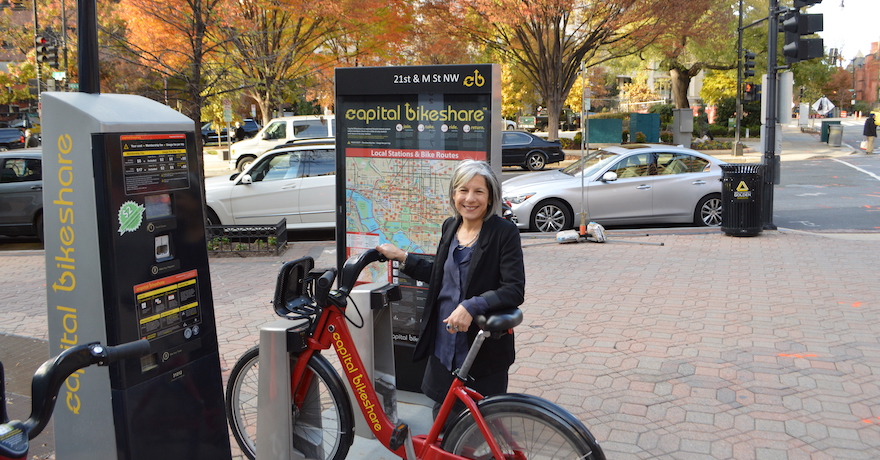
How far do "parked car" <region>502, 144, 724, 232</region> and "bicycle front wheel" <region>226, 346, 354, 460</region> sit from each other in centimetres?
852

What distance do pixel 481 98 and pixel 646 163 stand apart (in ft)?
29.0

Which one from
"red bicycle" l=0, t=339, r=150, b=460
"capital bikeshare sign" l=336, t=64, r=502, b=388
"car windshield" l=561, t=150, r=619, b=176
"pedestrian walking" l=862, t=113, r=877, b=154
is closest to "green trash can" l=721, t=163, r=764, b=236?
"car windshield" l=561, t=150, r=619, b=176

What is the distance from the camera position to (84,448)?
3328 mm

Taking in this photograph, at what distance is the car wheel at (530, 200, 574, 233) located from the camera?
12.3m

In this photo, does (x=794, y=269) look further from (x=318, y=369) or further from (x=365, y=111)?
(x=318, y=369)

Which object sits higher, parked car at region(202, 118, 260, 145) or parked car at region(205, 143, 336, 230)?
parked car at region(202, 118, 260, 145)

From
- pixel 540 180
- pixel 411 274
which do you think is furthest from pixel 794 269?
pixel 411 274

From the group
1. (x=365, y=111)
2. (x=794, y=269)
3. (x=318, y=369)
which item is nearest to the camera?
(x=318, y=369)

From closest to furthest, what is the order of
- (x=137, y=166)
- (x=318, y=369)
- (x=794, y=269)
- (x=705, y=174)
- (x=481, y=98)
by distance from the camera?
(x=137, y=166) → (x=318, y=369) → (x=481, y=98) → (x=794, y=269) → (x=705, y=174)

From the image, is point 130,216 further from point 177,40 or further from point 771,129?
point 771,129

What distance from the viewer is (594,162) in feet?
43.0

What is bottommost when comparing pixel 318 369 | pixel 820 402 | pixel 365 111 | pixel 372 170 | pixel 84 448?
pixel 820 402

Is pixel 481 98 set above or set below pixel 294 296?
above

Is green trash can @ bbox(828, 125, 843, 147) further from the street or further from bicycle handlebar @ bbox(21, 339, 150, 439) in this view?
bicycle handlebar @ bbox(21, 339, 150, 439)
